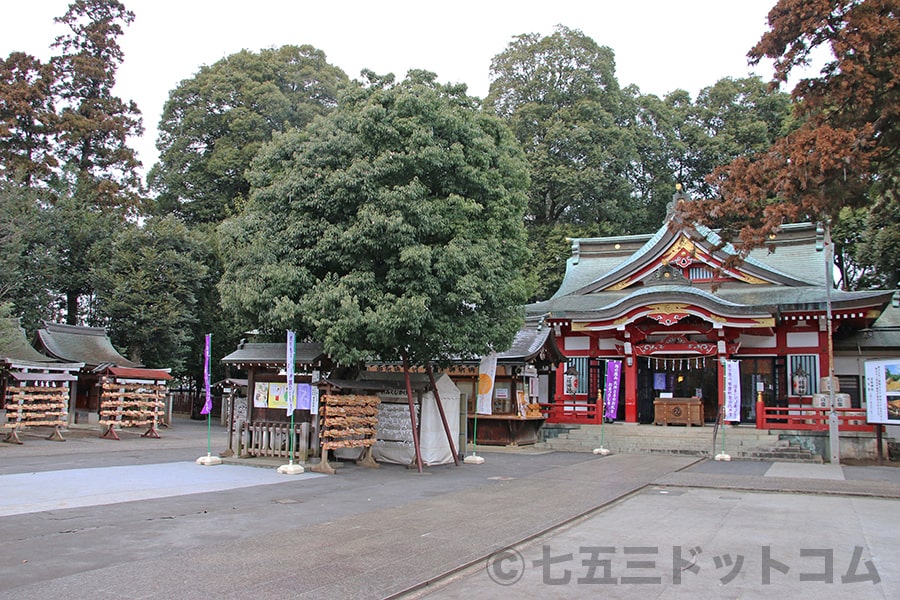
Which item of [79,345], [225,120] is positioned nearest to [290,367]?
[79,345]

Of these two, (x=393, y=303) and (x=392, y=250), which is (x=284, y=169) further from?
(x=393, y=303)

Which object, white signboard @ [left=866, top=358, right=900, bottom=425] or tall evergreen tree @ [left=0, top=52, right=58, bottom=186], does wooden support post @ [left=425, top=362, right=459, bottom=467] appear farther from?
tall evergreen tree @ [left=0, top=52, right=58, bottom=186]

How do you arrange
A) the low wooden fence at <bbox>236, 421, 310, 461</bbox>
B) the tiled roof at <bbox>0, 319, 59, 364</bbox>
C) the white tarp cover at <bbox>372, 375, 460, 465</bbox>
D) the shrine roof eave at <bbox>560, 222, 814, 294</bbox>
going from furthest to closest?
1. the shrine roof eave at <bbox>560, 222, 814, 294</bbox>
2. the tiled roof at <bbox>0, 319, 59, 364</bbox>
3. the white tarp cover at <bbox>372, 375, 460, 465</bbox>
4. the low wooden fence at <bbox>236, 421, 310, 461</bbox>

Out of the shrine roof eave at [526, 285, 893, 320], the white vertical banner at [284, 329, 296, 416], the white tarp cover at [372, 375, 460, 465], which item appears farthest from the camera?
the shrine roof eave at [526, 285, 893, 320]

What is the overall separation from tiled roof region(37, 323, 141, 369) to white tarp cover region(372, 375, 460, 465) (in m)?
14.4

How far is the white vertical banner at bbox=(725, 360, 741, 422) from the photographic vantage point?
20156 mm

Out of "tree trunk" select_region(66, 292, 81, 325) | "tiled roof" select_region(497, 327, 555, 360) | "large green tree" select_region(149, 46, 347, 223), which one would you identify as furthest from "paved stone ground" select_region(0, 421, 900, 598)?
"large green tree" select_region(149, 46, 347, 223)

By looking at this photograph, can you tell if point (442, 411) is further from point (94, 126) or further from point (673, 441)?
point (94, 126)

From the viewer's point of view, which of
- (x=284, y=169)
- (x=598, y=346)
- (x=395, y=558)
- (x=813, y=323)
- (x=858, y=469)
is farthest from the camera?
(x=598, y=346)

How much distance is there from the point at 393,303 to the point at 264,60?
105 feet

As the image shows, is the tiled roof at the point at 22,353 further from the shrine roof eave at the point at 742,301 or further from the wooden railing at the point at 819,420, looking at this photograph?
the wooden railing at the point at 819,420

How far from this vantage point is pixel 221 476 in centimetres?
1238

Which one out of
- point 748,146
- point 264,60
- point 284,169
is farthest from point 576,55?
point 284,169

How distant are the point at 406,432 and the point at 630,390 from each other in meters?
11.3
